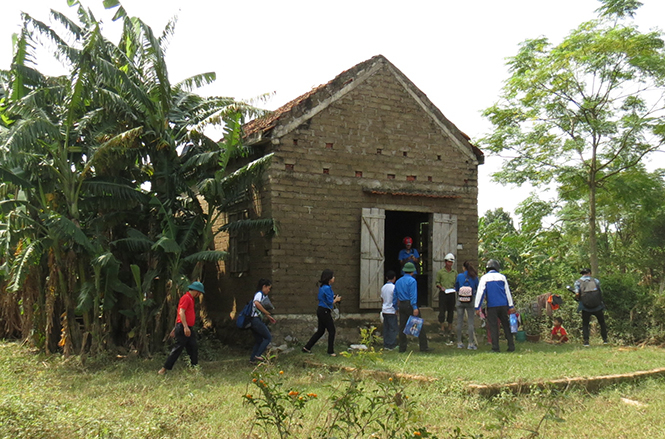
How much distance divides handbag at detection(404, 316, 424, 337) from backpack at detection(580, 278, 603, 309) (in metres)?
4.04

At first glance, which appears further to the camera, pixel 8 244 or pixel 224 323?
pixel 224 323

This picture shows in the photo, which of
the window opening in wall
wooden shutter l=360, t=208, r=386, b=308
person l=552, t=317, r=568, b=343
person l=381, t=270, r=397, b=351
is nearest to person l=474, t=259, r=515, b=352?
person l=381, t=270, r=397, b=351

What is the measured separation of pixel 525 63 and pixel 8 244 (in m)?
13.2

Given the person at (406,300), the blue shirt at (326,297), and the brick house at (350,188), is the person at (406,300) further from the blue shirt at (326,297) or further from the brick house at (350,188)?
the brick house at (350,188)

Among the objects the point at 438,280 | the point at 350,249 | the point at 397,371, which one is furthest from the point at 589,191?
the point at 397,371

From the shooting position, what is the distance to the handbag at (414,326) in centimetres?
1053

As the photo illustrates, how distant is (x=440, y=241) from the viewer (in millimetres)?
13438

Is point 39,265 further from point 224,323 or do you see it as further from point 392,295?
point 392,295

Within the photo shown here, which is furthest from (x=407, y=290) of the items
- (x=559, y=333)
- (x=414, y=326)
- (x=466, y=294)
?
(x=559, y=333)

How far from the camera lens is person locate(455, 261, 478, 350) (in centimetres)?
1155

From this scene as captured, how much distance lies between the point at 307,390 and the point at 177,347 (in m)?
2.54

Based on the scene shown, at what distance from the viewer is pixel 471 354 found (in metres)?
10.7

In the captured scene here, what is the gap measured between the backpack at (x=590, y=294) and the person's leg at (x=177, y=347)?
802 centimetres

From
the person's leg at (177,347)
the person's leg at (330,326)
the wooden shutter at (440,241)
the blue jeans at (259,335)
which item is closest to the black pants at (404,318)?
the person's leg at (330,326)
